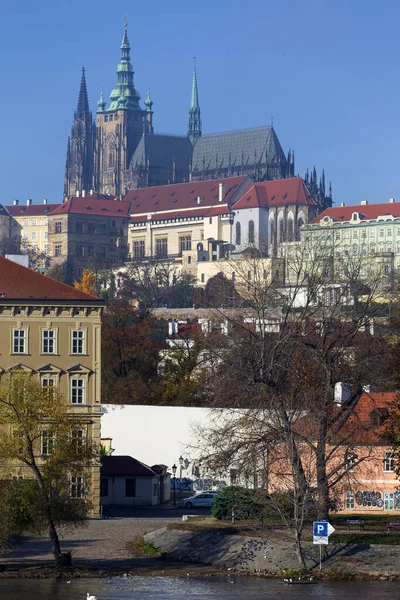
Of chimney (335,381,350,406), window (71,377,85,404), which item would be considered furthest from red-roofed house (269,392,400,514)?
window (71,377,85,404)

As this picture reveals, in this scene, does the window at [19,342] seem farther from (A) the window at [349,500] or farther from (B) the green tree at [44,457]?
(B) the green tree at [44,457]

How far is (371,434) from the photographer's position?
59906 mm

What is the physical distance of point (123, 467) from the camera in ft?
250

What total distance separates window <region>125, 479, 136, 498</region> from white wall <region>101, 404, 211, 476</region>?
184 inches

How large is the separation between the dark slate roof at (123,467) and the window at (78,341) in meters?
8.26

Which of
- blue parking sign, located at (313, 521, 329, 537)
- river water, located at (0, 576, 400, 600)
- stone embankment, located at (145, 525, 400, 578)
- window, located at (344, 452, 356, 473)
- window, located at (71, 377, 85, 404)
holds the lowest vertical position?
river water, located at (0, 576, 400, 600)

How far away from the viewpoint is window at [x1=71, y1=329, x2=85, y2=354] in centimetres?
6931

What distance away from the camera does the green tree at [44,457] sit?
165 feet

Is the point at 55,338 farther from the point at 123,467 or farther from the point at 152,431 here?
the point at 152,431

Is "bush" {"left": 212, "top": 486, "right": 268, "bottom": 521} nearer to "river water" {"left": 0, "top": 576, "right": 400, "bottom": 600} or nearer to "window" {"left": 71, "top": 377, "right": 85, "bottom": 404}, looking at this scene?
"river water" {"left": 0, "top": 576, "right": 400, "bottom": 600}

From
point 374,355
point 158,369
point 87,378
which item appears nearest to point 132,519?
point 87,378

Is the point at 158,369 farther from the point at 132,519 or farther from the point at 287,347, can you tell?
the point at 287,347

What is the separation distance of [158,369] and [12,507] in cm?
5571

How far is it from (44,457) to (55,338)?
1748 centimetres
